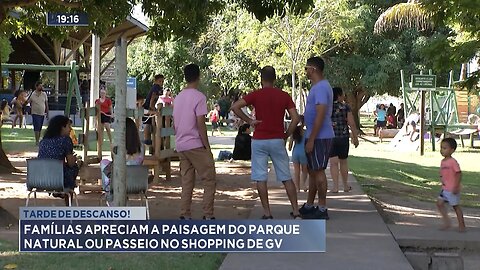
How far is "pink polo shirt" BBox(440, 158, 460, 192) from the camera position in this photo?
28.3 feet

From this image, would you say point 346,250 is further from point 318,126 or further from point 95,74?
point 95,74

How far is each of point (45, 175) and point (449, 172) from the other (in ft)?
14.9

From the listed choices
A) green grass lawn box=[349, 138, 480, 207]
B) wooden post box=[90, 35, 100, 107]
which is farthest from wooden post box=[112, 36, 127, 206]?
wooden post box=[90, 35, 100, 107]

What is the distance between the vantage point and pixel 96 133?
13383 millimetres

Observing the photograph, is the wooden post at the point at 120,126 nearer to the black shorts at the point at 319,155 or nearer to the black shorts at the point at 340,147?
the black shorts at the point at 319,155

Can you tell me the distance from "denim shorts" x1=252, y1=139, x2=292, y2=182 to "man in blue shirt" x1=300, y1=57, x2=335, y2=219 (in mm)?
294

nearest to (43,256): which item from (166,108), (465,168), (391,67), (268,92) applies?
(268,92)

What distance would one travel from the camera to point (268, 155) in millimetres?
8758

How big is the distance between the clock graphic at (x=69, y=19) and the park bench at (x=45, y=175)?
6.94ft

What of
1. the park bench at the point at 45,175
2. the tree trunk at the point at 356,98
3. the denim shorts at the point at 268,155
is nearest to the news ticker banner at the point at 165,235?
the park bench at the point at 45,175

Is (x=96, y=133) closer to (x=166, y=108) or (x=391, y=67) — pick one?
(x=166, y=108)

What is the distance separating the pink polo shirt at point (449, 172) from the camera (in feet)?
28.3

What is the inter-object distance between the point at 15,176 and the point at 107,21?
12.4 ft

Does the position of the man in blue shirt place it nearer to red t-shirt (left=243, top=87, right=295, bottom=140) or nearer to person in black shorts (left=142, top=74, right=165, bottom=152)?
red t-shirt (left=243, top=87, right=295, bottom=140)
